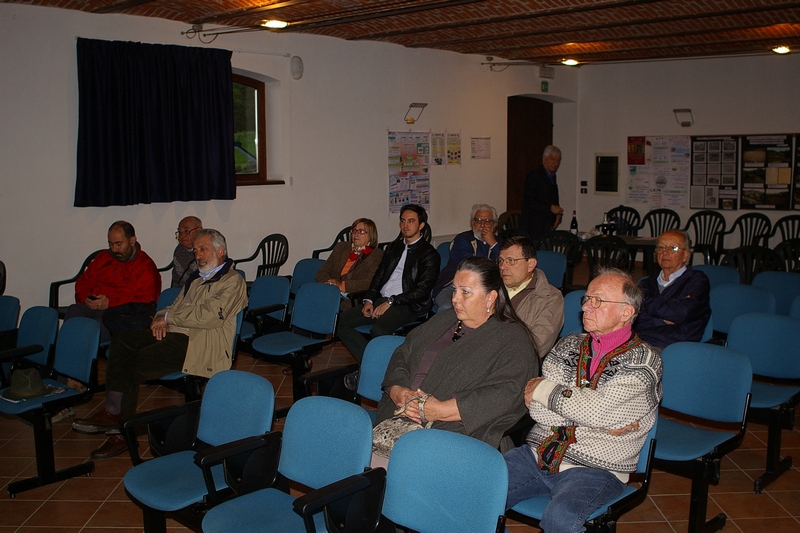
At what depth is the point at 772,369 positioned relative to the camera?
156 inches

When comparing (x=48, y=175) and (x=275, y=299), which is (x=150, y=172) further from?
(x=275, y=299)

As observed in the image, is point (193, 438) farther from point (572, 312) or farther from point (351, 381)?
point (572, 312)

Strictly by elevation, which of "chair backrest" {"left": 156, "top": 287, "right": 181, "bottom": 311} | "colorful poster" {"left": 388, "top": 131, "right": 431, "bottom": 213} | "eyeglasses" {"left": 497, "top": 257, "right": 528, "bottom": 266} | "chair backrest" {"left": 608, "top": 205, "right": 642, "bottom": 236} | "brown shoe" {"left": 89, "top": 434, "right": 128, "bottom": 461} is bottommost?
"brown shoe" {"left": 89, "top": 434, "right": 128, "bottom": 461}

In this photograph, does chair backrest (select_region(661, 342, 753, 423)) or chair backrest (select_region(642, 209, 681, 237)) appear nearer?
chair backrest (select_region(661, 342, 753, 423))

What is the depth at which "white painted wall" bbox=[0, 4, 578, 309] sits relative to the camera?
6.20m

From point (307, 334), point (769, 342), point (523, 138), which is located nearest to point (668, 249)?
point (769, 342)

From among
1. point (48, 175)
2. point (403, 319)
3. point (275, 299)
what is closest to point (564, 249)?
point (403, 319)

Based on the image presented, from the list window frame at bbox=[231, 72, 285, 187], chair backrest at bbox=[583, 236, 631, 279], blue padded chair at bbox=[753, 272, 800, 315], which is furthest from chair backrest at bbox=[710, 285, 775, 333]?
window frame at bbox=[231, 72, 285, 187]

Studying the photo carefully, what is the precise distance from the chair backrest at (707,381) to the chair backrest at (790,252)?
3468mm

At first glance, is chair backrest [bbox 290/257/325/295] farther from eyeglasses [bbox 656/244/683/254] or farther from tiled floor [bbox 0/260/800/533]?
eyeglasses [bbox 656/244/683/254]

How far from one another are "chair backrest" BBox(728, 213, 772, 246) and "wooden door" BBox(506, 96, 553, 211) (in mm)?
2936

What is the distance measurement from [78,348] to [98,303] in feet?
3.92

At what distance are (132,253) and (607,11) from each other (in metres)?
4.48

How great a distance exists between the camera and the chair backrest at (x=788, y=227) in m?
9.43
